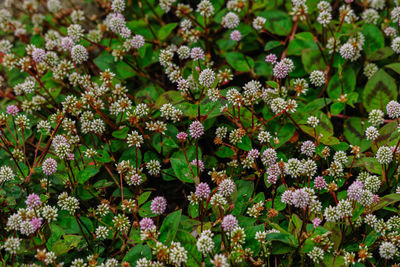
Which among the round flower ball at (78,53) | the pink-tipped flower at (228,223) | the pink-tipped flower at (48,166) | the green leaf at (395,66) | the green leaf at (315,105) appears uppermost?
the round flower ball at (78,53)

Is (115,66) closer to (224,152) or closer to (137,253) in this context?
(224,152)

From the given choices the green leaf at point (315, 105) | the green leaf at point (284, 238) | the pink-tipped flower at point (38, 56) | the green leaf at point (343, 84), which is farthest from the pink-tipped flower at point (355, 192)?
the pink-tipped flower at point (38, 56)

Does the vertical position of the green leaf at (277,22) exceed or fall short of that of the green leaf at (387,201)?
it exceeds it

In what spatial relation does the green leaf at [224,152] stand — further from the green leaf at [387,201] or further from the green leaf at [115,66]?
the green leaf at [115,66]

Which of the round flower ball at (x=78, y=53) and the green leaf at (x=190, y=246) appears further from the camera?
the round flower ball at (x=78, y=53)

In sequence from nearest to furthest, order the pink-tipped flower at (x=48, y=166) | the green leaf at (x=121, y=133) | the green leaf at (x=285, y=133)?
the pink-tipped flower at (x=48, y=166) < the green leaf at (x=285, y=133) < the green leaf at (x=121, y=133)

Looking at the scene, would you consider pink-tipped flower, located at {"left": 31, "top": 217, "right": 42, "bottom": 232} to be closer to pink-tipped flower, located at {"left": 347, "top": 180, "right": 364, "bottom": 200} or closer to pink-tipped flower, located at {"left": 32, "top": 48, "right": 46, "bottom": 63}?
pink-tipped flower, located at {"left": 32, "top": 48, "right": 46, "bottom": 63}

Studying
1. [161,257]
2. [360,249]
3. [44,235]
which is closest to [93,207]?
[44,235]
